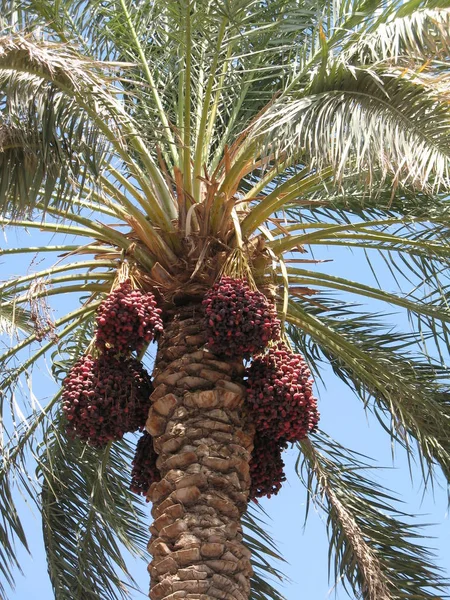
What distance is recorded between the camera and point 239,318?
5742 mm

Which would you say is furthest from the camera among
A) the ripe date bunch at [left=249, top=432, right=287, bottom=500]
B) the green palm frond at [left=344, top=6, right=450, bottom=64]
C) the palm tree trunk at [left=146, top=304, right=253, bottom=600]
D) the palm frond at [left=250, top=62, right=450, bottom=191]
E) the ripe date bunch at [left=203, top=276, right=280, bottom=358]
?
the ripe date bunch at [left=249, top=432, right=287, bottom=500]

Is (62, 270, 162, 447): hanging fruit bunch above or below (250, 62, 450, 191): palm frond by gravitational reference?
below

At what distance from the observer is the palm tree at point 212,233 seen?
18.7 ft

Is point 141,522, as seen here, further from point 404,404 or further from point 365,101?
point 365,101

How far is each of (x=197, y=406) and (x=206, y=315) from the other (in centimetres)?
53

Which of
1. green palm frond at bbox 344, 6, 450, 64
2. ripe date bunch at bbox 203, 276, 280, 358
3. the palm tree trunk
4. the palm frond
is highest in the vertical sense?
green palm frond at bbox 344, 6, 450, 64

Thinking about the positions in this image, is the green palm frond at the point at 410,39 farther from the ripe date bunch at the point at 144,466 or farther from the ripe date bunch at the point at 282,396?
the ripe date bunch at the point at 144,466

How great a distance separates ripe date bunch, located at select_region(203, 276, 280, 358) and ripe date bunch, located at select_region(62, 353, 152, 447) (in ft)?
1.99

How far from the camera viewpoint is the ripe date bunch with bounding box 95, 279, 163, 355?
5.80 meters

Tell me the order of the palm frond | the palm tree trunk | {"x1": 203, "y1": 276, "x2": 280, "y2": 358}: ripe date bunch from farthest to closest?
{"x1": 203, "y1": 276, "x2": 280, "y2": 358}: ripe date bunch < the palm frond < the palm tree trunk

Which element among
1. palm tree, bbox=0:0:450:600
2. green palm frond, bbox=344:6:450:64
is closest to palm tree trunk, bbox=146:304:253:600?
palm tree, bbox=0:0:450:600

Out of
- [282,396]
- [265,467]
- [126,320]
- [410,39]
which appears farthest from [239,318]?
[410,39]

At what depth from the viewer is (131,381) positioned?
611 centimetres

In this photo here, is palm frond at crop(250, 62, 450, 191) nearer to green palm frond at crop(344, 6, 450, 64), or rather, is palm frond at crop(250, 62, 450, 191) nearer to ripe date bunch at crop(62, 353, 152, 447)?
green palm frond at crop(344, 6, 450, 64)
